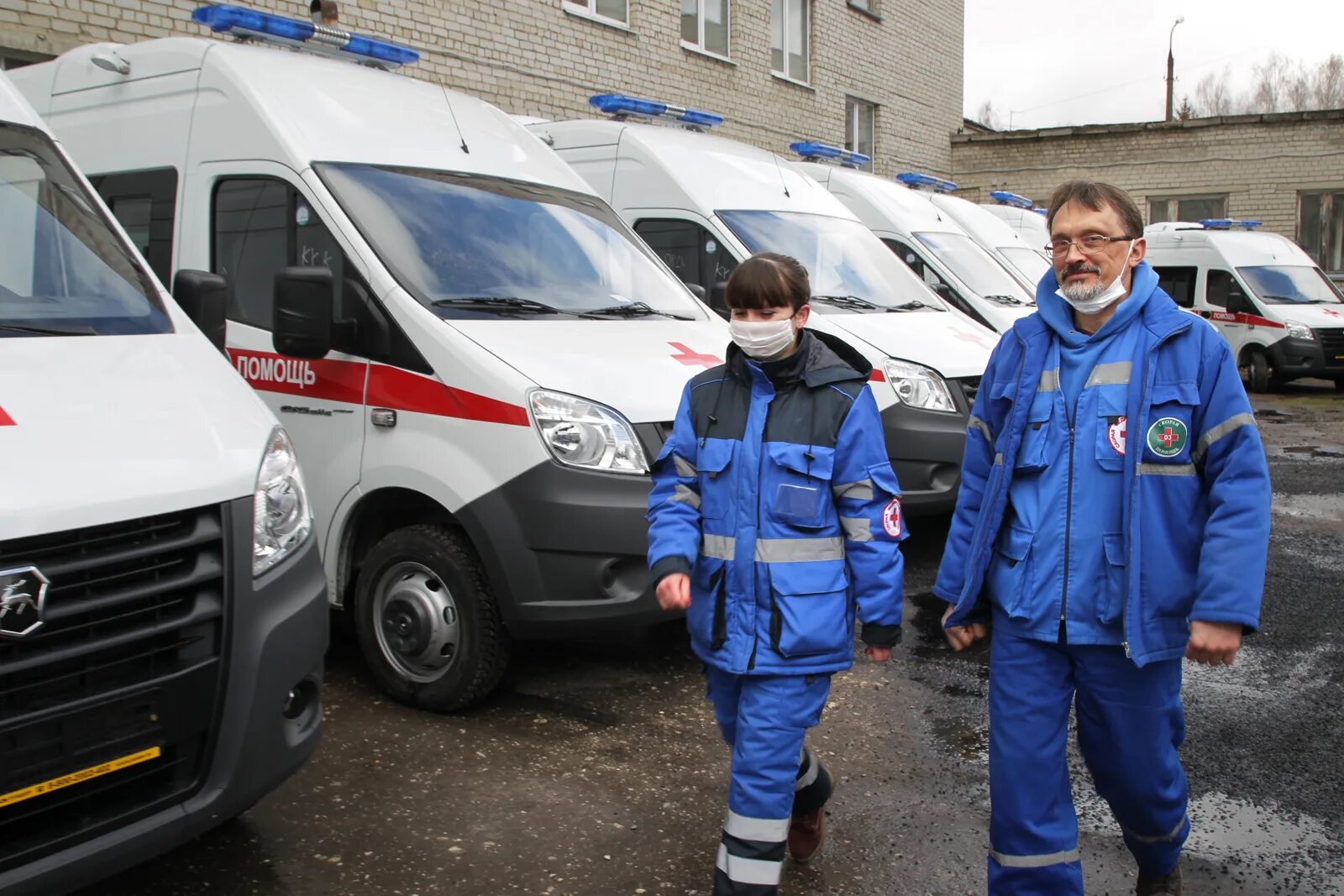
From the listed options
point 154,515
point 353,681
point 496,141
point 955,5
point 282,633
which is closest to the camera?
point 154,515

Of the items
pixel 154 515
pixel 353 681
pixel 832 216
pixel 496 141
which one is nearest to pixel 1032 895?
pixel 154 515

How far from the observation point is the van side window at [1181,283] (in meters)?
17.5

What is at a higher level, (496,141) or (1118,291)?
(496,141)

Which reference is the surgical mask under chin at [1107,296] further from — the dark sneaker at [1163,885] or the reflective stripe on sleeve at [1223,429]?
the dark sneaker at [1163,885]

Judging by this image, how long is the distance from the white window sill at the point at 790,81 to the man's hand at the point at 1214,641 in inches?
619

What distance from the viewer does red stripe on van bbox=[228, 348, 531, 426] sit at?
13.6 feet

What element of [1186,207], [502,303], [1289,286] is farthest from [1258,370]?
[502,303]

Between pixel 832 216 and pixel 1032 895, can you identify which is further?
pixel 832 216

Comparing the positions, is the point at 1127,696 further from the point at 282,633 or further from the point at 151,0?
the point at 151,0

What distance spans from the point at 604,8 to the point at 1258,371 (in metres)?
10.00

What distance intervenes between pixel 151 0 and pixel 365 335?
6333mm

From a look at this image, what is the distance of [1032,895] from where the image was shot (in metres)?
2.75

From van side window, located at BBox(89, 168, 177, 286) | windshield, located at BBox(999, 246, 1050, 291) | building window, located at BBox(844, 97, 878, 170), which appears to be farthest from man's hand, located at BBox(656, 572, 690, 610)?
building window, located at BBox(844, 97, 878, 170)

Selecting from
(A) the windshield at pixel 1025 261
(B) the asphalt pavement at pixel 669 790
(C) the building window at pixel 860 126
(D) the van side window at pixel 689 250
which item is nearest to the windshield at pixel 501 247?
(B) the asphalt pavement at pixel 669 790
